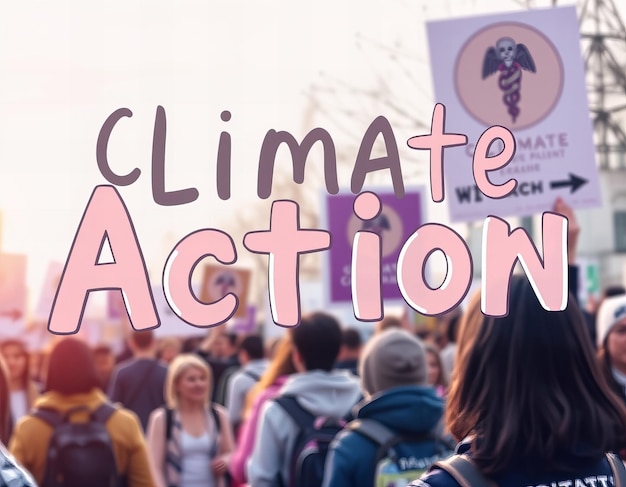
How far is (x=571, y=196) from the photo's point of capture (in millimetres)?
4957

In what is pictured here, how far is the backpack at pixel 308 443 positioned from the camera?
5094 millimetres

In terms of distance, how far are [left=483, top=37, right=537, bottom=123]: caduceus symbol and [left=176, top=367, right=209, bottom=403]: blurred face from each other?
330 cm

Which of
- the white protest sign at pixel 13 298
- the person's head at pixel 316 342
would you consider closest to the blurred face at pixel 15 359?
the white protest sign at pixel 13 298

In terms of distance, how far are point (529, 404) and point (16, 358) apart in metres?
6.32

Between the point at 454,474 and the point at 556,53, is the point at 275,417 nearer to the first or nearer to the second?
the point at 556,53

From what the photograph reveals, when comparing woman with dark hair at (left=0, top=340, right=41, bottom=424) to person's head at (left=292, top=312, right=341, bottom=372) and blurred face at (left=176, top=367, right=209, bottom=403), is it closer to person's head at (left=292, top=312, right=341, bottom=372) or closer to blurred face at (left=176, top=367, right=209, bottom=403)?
blurred face at (left=176, top=367, right=209, bottom=403)

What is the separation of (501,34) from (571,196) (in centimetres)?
90

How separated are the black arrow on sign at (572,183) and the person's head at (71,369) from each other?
2.36 meters

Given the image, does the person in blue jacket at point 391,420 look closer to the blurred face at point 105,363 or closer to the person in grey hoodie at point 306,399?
the person in grey hoodie at point 306,399

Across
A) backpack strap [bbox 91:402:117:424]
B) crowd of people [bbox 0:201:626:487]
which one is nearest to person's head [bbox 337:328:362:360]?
crowd of people [bbox 0:201:626:487]

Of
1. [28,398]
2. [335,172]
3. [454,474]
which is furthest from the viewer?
[28,398]

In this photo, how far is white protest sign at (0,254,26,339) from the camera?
8.20 metres

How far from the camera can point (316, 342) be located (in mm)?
5695

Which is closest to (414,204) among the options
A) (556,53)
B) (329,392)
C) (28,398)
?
(329,392)
